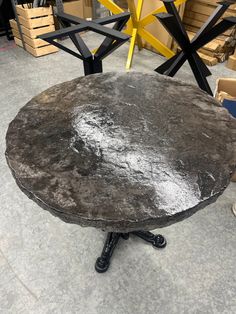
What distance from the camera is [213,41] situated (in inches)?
129

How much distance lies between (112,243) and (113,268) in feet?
0.42

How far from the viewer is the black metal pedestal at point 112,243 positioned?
1365 mm

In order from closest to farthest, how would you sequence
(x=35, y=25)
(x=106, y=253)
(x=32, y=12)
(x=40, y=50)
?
(x=106, y=253), (x=32, y=12), (x=35, y=25), (x=40, y=50)

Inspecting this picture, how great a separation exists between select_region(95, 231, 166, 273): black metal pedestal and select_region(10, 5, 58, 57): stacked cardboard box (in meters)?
2.87

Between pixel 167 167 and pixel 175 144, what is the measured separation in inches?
5.4

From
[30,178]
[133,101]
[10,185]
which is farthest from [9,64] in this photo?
[30,178]

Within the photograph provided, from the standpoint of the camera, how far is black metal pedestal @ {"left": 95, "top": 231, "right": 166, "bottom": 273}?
137 cm

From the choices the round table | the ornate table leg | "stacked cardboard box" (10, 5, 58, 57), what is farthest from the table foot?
"stacked cardboard box" (10, 5, 58, 57)

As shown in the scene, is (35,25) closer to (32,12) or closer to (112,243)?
(32,12)

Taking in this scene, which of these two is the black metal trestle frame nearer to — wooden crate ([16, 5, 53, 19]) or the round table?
the round table

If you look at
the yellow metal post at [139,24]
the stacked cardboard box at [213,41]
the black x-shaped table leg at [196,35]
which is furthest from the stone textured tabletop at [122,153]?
the stacked cardboard box at [213,41]

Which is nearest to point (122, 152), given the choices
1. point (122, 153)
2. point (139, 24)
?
point (122, 153)

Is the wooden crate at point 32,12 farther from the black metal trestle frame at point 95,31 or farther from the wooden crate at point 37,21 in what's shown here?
the black metal trestle frame at point 95,31

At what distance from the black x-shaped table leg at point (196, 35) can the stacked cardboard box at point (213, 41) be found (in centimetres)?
46
